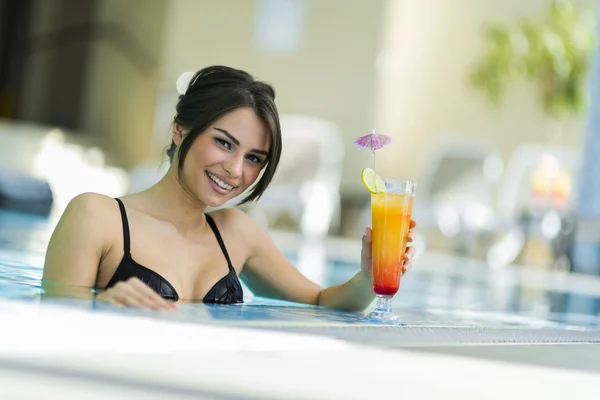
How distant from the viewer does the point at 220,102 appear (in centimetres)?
185

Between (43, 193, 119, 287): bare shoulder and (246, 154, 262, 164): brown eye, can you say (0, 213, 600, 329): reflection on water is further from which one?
(246, 154, 262, 164): brown eye

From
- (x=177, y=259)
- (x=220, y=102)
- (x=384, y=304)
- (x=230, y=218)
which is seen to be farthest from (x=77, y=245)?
(x=384, y=304)

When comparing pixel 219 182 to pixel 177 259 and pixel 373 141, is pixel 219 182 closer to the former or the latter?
pixel 177 259

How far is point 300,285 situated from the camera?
235 centimetres

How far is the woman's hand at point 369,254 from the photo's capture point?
189cm

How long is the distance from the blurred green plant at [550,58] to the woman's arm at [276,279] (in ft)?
24.9

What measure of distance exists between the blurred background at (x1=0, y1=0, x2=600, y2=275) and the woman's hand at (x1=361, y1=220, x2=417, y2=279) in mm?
6426

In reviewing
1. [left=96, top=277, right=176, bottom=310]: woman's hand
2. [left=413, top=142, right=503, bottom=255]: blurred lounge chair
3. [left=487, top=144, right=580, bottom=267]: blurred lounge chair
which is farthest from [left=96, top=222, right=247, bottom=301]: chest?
[left=413, top=142, right=503, bottom=255]: blurred lounge chair

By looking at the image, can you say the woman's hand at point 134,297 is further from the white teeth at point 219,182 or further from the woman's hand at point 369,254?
the woman's hand at point 369,254

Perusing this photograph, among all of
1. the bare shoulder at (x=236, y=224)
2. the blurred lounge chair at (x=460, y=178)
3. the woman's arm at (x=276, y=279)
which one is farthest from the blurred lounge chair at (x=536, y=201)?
the bare shoulder at (x=236, y=224)

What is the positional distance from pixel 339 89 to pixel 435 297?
6400 millimetres

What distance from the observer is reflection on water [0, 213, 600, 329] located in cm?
161

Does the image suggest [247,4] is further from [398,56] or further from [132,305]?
[132,305]

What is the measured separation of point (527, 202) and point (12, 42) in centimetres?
625
